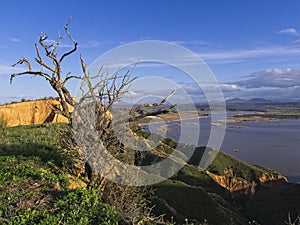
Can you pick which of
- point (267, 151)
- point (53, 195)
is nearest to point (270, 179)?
point (267, 151)

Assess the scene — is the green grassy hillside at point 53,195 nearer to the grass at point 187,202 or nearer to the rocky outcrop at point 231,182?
the grass at point 187,202

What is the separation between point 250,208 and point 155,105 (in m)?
29.6

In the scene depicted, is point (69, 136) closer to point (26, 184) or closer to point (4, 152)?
point (26, 184)

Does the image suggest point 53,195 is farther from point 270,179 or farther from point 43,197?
point 270,179

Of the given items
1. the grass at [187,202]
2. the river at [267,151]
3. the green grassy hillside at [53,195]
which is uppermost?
the green grassy hillside at [53,195]

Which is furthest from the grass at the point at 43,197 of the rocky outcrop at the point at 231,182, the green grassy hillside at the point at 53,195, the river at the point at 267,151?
the river at the point at 267,151

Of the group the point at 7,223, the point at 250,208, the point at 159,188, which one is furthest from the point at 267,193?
the point at 7,223

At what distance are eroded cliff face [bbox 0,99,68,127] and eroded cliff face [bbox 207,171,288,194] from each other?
1073 inches

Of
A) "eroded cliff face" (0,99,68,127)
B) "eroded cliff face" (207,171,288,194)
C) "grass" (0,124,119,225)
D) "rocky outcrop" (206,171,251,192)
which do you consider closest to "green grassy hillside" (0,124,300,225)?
"grass" (0,124,119,225)

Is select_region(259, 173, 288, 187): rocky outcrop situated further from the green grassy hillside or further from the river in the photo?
the green grassy hillside

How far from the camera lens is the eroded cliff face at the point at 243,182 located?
47281 mm

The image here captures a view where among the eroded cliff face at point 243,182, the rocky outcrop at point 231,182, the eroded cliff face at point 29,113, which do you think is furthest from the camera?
the rocky outcrop at point 231,182

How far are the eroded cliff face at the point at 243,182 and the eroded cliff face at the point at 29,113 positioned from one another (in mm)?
27253

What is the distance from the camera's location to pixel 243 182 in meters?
49.2
